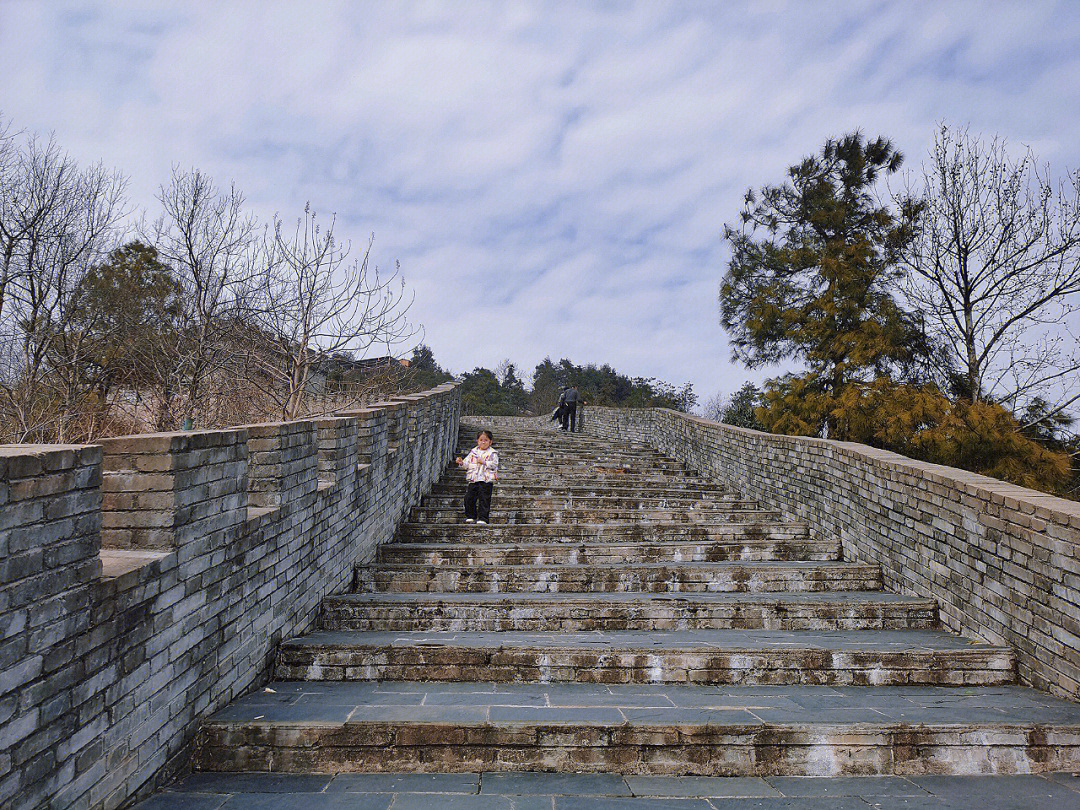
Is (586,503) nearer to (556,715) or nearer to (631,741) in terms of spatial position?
(556,715)

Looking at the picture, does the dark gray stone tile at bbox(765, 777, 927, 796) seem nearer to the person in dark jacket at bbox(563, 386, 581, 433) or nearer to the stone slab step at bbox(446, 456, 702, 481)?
the stone slab step at bbox(446, 456, 702, 481)

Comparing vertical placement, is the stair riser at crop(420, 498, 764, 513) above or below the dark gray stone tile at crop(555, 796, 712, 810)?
above

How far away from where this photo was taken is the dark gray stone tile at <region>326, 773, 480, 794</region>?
2951mm

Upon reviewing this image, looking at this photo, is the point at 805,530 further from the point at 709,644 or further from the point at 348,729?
the point at 348,729

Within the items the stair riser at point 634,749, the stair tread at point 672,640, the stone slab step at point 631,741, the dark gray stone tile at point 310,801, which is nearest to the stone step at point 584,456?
the stair tread at point 672,640

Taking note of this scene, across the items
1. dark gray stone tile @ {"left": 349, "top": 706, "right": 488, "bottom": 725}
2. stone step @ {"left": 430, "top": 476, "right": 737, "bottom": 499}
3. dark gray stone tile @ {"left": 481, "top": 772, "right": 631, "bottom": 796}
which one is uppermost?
stone step @ {"left": 430, "top": 476, "right": 737, "bottom": 499}

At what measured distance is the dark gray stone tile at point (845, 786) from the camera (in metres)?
3.02

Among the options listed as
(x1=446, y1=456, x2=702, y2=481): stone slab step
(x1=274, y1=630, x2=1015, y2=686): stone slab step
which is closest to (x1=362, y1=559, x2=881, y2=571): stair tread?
(x1=274, y1=630, x2=1015, y2=686): stone slab step

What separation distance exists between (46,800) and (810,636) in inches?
175

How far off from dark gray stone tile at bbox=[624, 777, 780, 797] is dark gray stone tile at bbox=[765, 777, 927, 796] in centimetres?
9

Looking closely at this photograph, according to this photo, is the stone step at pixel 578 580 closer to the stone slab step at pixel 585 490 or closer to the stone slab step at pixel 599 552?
the stone slab step at pixel 599 552

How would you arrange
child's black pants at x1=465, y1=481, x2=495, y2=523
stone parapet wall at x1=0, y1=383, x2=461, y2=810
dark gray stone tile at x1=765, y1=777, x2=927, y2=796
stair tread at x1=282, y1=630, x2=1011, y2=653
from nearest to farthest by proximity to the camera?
stone parapet wall at x1=0, y1=383, x2=461, y2=810 → dark gray stone tile at x1=765, y1=777, x2=927, y2=796 → stair tread at x1=282, y1=630, x2=1011, y2=653 → child's black pants at x1=465, y1=481, x2=495, y2=523

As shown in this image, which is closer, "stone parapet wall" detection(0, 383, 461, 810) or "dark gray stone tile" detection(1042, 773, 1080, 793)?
"stone parapet wall" detection(0, 383, 461, 810)

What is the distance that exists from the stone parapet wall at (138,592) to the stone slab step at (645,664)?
1.68ft
